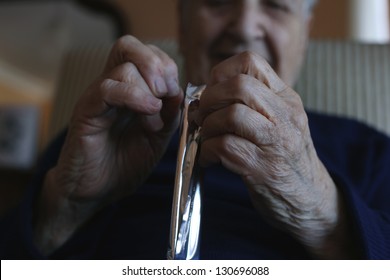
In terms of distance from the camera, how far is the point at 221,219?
0.67m

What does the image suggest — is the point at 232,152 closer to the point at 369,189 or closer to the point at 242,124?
the point at 242,124

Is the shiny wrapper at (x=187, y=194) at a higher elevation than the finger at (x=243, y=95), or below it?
below

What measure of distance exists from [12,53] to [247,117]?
3.07m

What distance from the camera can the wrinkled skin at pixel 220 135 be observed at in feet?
1.59

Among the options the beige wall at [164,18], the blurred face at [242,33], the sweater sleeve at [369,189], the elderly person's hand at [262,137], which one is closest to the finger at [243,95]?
the elderly person's hand at [262,137]

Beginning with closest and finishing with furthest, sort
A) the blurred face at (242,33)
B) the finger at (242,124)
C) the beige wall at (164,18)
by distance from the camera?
the finger at (242,124) < the blurred face at (242,33) < the beige wall at (164,18)

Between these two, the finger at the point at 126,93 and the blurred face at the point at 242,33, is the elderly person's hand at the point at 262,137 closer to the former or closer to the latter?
the finger at the point at 126,93

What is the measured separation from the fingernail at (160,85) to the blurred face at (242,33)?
26 centimetres

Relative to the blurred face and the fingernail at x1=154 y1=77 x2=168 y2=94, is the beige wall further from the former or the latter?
the fingernail at x1=154 y1=77 x2=168 y2=94

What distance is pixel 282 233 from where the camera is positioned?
652 mm

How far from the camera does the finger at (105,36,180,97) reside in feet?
1.83

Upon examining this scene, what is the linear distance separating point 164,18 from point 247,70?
5.71 ft
